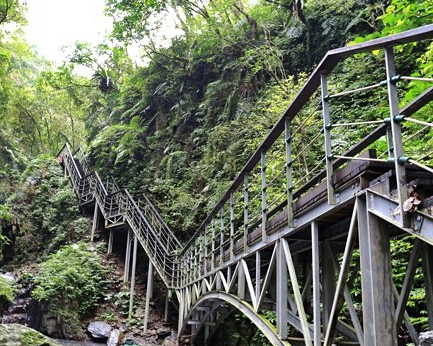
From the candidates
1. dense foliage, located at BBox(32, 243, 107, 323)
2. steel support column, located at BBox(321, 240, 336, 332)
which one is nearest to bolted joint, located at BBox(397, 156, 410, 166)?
steel support column, located at BBox(321, 240, 336, 332)

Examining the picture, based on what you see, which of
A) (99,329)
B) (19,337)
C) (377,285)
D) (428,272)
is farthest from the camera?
(99,329)

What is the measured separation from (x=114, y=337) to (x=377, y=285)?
1038 centimetres

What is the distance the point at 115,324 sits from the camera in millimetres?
11828

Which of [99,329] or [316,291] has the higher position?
[316,291]

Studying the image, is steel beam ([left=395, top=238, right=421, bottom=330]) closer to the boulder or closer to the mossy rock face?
the mossy rock face

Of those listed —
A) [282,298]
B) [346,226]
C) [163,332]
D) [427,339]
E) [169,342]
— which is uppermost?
[346,226]

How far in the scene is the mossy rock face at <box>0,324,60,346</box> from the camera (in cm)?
533

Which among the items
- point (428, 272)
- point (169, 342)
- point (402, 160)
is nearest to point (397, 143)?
point (402, 160)

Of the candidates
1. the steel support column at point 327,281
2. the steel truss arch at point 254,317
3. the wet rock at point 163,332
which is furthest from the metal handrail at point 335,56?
the wet rock at point 163,332

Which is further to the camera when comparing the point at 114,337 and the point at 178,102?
the point at 178,102

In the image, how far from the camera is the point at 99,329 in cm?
1129

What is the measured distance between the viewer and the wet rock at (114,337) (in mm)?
10711

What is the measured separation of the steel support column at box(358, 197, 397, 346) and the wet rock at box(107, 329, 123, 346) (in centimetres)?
999

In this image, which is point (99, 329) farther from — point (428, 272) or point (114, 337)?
point (428, 272)
